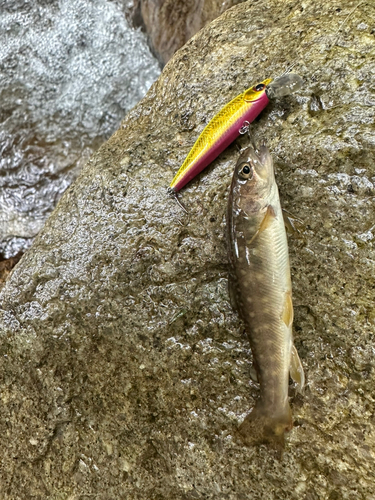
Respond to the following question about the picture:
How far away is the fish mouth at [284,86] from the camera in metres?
2.88

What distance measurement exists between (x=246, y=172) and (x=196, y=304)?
105cm

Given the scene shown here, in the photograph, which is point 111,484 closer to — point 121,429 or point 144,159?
point 121,429

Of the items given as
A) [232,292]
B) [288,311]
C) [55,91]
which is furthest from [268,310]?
[55,91]

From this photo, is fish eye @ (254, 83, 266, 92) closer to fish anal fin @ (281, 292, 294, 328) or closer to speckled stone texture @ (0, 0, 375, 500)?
speckled stone texture @ (0, 0, 375, 500)

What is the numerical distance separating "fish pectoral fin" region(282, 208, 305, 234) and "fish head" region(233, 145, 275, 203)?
0.27 meters

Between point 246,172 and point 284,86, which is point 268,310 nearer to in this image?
point 246,172

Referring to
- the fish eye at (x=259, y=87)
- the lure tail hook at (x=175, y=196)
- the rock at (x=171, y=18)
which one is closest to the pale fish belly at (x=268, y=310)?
the lure tail hook at (x=175, y=196)

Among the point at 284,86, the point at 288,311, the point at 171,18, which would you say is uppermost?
the point at 171,18

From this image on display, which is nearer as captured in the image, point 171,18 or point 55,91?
point 171,18

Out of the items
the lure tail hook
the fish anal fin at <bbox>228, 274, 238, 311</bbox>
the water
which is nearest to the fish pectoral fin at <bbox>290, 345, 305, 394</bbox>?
the fish anal fin at <bbox>228, 274, 238, 311</bbox>

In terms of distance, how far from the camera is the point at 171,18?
5512mm

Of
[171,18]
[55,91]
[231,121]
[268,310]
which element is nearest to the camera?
[268,310]

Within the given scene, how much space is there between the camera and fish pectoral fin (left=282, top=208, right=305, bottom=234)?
108 inches

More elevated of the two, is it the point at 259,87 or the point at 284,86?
the point at 259,87
